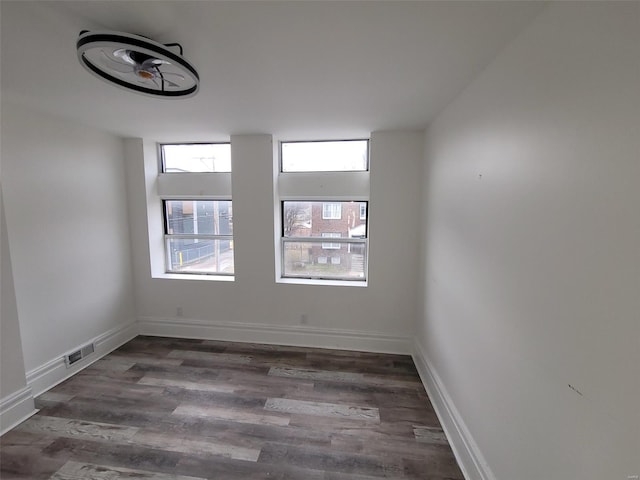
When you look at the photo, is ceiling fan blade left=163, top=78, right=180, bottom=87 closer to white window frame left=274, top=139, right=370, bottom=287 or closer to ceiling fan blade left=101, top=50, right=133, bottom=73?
ceiling fan blade left=101, top=50, right=133, bottom=73

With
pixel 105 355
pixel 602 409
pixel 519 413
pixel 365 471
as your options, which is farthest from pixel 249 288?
pixel 602 409

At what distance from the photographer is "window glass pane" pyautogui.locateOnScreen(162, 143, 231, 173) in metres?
3.20

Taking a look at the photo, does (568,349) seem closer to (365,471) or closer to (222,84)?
(365,471)

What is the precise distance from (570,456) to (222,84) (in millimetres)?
2438

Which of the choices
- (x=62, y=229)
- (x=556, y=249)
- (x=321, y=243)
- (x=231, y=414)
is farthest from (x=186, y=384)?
(x=556, y=249)

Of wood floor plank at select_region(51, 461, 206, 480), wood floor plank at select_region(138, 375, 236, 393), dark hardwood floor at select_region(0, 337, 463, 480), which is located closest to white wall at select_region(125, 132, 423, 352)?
dark hardwood floor at select_region(0, 337, 463, 480)

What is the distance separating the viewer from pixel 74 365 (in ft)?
8.14

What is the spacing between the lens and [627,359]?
688mm

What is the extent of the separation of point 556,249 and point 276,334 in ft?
9.03

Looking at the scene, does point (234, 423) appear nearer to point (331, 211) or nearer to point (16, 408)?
point (16, 408)

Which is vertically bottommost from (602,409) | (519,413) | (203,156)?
(519,413)

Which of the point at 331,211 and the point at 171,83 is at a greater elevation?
the point at 171,83

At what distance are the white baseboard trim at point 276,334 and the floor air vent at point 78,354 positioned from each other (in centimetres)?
61

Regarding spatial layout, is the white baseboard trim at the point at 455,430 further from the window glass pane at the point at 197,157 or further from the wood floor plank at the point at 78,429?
the window glass pane at the point at 197,157
